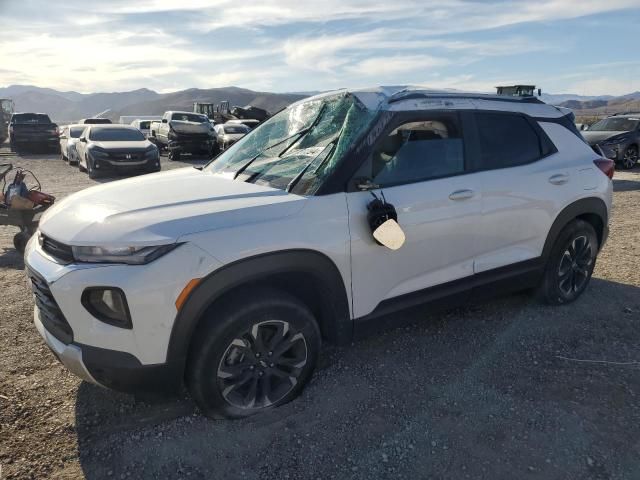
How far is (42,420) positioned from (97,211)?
123 cm

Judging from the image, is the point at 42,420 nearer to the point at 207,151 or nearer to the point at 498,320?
the point at 498,320

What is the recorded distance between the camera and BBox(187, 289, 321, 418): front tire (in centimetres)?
242

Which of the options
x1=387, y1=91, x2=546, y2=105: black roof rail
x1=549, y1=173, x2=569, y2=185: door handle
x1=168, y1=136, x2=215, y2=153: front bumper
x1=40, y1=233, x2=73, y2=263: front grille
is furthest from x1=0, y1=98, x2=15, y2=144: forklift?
x1=549, y1=173, x2=569, y2=185: door handle

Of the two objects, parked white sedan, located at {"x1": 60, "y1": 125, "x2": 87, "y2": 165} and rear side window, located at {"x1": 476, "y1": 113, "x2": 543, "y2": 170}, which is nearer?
rear side window, located at {"x1": 476, "y1": 113, "x2": 543, "y2": 170}

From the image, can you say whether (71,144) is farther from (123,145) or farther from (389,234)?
(389,234)

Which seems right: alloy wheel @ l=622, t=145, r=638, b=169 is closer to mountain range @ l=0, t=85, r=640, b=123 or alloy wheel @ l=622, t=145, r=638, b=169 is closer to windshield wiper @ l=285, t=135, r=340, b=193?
windshield wiper @ l=285, t=135, r=340, b=193

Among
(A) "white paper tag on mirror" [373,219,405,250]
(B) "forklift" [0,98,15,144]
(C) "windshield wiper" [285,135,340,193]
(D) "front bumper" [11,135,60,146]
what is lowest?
(A) "white paper tag on mirror" [373,219,405,250]

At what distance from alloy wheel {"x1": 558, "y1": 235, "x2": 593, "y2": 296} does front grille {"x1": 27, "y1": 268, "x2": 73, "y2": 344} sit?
366 centimetres

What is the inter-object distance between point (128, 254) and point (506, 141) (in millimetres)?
2741

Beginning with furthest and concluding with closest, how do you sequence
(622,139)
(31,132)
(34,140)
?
(34,140), (31,132), (622,139)

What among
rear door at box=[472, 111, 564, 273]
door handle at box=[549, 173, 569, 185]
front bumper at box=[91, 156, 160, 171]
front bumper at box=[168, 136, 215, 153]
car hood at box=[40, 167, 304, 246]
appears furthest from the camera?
front bumper at box=[168, 136, 215, 153]

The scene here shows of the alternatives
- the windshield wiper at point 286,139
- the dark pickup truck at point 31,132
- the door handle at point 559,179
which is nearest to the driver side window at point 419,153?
the windshield wiper at point 286,139

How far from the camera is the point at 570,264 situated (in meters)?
4.03

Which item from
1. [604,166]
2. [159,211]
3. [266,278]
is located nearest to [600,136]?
[604,166]
